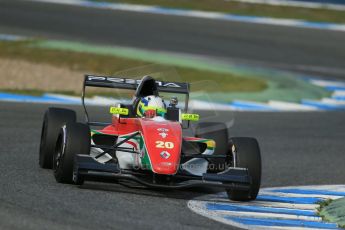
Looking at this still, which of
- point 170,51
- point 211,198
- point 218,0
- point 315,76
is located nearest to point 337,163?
point 211,198

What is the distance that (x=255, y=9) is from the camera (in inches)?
1067

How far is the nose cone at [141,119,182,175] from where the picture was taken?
8797 mm

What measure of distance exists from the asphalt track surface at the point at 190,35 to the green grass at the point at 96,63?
1549mm

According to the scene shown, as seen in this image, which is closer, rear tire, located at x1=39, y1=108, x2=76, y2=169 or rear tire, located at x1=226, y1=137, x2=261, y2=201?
rear tire, located at x1=226, y1=137, x2=261, y2=201

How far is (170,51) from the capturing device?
22281 mm

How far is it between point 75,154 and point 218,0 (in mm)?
19308

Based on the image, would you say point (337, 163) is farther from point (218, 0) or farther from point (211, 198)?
point (218, 0)

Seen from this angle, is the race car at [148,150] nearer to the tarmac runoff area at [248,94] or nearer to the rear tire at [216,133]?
the rear tire at [216,133]

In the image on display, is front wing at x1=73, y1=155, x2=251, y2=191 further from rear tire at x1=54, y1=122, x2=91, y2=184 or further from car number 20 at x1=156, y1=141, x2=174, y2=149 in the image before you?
car number 20 at x1=156, y1=141, x2=174, y2=149

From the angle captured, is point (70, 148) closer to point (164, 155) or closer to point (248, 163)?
point (164, 155)

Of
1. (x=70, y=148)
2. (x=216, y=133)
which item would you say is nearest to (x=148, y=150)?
(x=70, y=148)

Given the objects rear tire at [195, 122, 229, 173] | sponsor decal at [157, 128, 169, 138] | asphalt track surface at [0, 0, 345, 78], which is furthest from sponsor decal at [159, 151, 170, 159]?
asphalt track surface at [0, 0, 345, 78]

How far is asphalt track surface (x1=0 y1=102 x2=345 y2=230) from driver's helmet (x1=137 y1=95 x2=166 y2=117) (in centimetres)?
83

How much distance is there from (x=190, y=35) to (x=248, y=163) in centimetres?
1501
